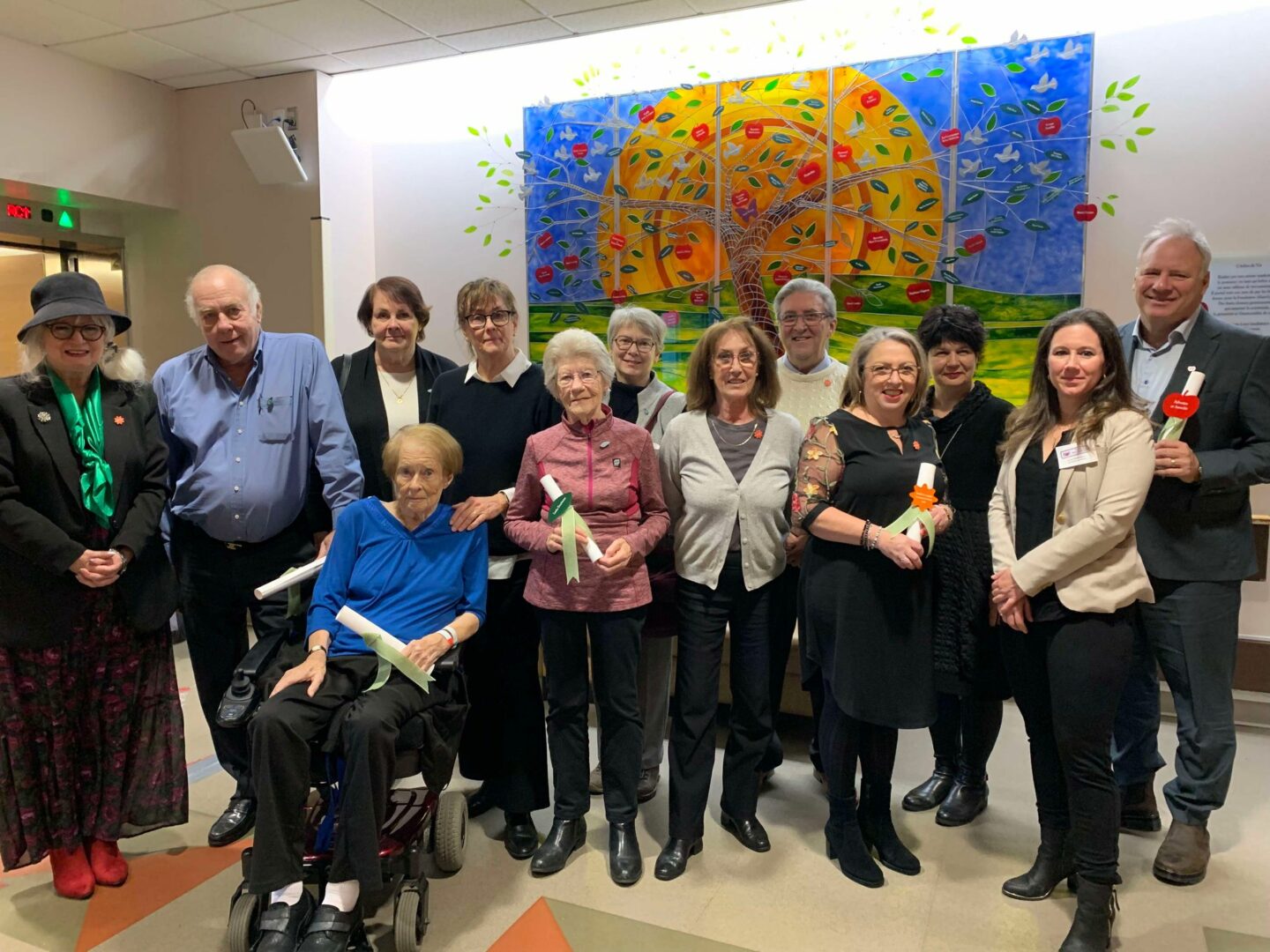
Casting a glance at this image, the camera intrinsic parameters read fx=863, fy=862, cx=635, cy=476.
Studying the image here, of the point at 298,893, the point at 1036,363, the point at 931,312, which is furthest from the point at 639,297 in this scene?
the point at 298,893

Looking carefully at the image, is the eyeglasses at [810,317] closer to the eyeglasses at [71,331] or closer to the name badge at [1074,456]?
the name badge at [1074,456]

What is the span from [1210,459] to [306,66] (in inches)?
193

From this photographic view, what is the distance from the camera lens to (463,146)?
517 cm

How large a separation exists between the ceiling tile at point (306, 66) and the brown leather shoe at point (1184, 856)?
17.2 ft

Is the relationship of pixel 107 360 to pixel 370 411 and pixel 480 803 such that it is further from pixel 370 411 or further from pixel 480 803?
pixel 480 803

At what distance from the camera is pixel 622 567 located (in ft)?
7.96

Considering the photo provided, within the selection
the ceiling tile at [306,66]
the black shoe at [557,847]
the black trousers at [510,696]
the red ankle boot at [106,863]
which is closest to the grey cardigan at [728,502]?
the black trousers at [510,696]

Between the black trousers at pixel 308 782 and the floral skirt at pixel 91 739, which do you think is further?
the floral skirt at pixel 91 739

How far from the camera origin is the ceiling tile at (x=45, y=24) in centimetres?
407

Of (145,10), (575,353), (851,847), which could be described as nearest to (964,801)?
(851,847)

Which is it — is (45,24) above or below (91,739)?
above

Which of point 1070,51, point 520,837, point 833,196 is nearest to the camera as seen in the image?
point 520,837

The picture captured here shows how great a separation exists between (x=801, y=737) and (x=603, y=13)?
3534 millimetres

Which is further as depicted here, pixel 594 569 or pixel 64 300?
pixel 594 569
